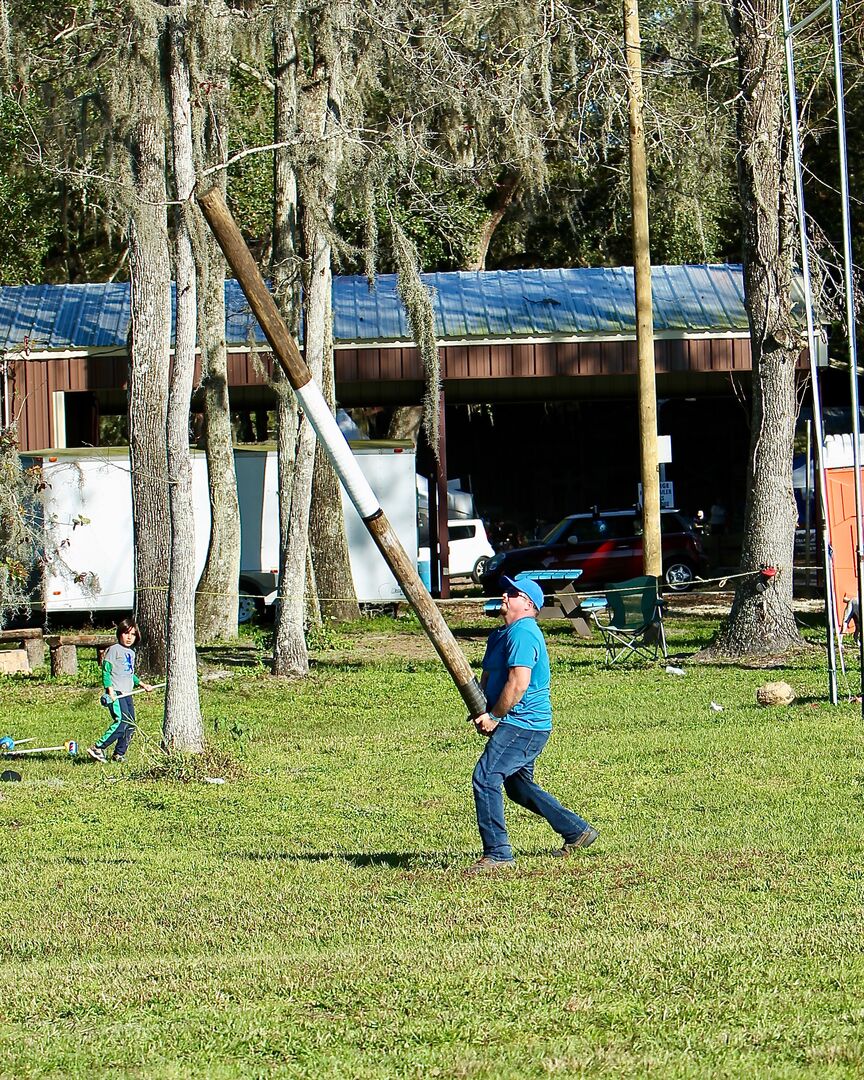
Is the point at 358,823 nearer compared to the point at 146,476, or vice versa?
the point at 358,823

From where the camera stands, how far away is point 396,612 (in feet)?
82.1

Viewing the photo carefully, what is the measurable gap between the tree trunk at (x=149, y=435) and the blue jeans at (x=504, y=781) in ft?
34.8

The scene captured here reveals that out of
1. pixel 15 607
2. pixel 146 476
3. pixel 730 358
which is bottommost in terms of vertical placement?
pixel 15 607

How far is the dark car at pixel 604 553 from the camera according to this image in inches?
1105

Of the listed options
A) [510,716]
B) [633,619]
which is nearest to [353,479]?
A: [510,716]

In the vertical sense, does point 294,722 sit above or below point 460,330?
below

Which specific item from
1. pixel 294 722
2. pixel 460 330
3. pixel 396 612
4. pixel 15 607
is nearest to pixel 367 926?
pixel 294 722

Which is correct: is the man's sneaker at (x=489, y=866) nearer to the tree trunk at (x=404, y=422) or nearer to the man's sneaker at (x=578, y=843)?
the man's sneaker at (x=578, y=843)

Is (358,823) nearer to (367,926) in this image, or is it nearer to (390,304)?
(367,926)

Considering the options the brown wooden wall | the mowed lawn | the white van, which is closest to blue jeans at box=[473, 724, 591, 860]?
the mowed lawn

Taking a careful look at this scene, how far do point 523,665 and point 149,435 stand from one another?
12.2 metres

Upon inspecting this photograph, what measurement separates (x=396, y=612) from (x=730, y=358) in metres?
8.90

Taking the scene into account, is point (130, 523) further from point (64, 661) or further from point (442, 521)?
point (442, 521)

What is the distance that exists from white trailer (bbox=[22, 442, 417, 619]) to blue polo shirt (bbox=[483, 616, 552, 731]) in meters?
16.2
